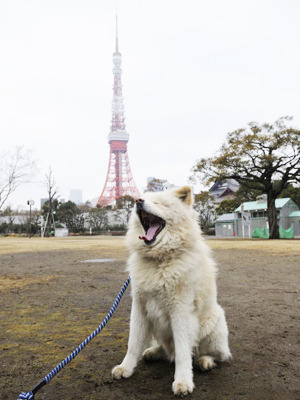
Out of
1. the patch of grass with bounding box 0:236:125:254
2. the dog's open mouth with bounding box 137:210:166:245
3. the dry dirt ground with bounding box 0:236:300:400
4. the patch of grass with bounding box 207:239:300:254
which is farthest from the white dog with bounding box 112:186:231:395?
the patch of grass with bounding box 207:239:300:254

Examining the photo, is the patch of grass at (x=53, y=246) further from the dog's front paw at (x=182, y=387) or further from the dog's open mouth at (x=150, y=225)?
the dog's front paw at (x=182, y=387)

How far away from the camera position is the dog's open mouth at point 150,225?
93.2 inches

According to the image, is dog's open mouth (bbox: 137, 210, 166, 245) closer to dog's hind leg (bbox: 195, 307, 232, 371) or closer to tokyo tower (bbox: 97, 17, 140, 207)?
dog's hind leg (bbox: 195, 307, 232, 371)

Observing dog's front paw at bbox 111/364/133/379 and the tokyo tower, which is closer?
dog's front paw at bbox 111/364/133/379

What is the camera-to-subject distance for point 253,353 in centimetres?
275

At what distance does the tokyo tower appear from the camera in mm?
70375

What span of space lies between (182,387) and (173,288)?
0.61 metres

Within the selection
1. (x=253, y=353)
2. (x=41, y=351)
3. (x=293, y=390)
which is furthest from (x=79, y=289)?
(x=293, y=390)

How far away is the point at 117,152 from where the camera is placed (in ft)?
263

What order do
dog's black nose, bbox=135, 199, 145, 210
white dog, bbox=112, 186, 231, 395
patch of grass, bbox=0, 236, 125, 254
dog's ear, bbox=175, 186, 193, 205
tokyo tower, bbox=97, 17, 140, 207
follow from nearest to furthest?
1. white dog, bbox=112, 186, 231, 395
2. dog's black nose, bbox=135, 199, 145, 210
3. dog's ear, bbox=175, 186, 193, 205
4. patch of grass, bbox=0, 236, 125, 254
5. tokyo tower, bbox=97, 17, 140, 207

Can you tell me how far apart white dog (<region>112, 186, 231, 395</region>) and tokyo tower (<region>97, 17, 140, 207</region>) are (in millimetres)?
59697

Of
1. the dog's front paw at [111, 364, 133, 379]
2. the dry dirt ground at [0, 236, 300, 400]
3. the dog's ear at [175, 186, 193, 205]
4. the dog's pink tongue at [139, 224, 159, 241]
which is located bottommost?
the dry dirt ground at [0, 236, 300, 400]

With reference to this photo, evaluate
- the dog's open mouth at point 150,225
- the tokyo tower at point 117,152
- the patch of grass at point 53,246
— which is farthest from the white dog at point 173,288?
the tokyo tower at point 117,152

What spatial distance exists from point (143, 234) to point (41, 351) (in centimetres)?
143
